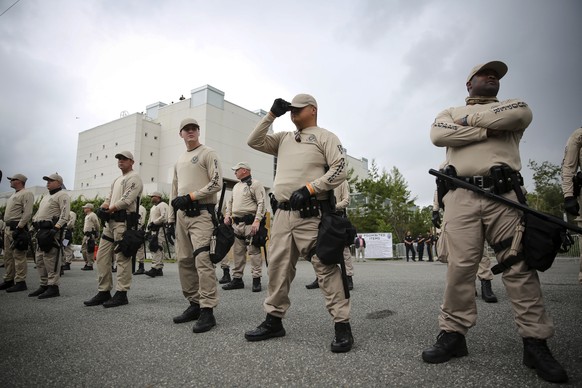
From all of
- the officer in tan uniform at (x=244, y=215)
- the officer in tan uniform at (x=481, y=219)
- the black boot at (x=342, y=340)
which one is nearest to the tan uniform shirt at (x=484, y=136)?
the officer in tan uniform at (x=481, y=219)

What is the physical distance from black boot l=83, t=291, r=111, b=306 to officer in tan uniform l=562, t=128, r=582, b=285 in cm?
648

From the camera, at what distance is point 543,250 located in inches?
84.1

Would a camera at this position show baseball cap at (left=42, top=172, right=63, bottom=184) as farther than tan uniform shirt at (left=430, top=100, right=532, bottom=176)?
Yes

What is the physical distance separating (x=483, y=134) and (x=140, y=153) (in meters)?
38.3

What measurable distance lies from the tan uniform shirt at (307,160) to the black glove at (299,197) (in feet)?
0.50

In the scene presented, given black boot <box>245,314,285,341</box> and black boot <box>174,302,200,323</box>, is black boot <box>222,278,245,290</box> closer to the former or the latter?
black boot <box>174,302,200,323</box>

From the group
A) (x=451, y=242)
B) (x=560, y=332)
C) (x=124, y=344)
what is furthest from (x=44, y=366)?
(x=560, y=332)

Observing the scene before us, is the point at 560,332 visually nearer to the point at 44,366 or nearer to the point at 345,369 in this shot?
the point at 345,369

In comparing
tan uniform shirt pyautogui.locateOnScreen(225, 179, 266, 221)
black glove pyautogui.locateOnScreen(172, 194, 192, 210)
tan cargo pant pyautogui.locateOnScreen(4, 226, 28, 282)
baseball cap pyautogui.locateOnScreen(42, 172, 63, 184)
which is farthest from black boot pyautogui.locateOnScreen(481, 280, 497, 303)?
tan cargo pant pyautogui.locateOnScreen(4, 226, 28, 282)

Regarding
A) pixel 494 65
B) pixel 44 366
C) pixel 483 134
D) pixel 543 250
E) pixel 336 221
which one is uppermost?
pixel 494 65

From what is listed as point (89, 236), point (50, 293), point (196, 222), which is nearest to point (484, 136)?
point (196, 222)

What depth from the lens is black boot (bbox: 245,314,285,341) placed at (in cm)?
290

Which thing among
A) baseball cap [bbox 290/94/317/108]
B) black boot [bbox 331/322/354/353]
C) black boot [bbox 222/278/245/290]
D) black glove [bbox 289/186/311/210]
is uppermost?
baseball cap [bbox 290/94/317/108]

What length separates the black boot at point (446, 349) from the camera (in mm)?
2262
